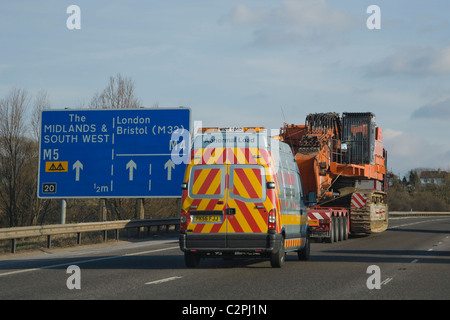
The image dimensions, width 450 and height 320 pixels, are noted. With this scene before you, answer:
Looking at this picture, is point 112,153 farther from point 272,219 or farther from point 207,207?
point 272,219

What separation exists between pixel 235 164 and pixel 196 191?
96 cm

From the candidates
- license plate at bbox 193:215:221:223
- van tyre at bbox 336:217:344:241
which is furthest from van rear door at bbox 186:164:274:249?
van tyre at bbox 336:217:344:241

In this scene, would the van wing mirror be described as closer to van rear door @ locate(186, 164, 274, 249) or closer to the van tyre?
van rear door @ locate(186, 164, 274, 249)

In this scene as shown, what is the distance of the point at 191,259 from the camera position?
50.0 ft

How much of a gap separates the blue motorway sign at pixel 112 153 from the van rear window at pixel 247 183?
14.0 meters

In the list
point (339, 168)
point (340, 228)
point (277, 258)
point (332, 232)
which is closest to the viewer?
point (277, 258)

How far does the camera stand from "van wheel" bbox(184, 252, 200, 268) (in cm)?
1511

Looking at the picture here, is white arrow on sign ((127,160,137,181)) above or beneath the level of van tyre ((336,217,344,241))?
above

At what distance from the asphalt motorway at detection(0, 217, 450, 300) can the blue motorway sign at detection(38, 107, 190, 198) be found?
859cm

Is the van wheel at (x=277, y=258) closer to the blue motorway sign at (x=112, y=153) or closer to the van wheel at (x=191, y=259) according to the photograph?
the van wheel at (x=191, y=259)

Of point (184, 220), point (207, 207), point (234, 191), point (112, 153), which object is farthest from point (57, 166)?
point (234, 191)

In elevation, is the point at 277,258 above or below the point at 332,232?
below

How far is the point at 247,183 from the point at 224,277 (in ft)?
7.07
